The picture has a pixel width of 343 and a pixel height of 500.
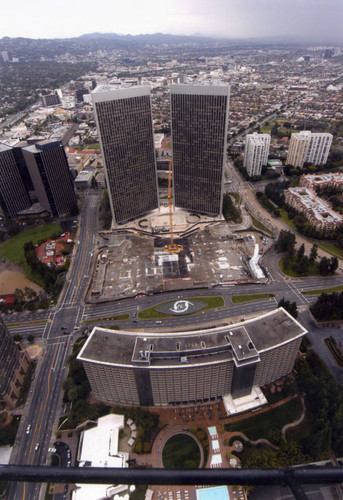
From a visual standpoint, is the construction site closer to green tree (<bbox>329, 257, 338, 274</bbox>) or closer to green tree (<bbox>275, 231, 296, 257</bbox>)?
green tree (<bbox>275, 231, 296, 257</bbox>)

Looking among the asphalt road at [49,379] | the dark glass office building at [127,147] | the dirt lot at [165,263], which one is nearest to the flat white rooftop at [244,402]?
the dirt lot at [165,263]

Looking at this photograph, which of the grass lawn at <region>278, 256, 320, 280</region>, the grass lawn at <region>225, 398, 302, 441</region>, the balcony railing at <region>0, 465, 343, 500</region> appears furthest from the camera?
the grass lawn at <region>278, 256, 320, 280</region>

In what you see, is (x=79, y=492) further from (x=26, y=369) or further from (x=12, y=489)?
(x=26, y=369)

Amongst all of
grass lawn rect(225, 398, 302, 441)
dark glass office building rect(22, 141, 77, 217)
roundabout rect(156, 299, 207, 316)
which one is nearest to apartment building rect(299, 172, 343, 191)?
roundabout rect(156, 299, 207, 316)

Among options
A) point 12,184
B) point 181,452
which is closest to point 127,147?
point 12,184

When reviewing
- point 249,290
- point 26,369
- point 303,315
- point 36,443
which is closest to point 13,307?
point 26,369
